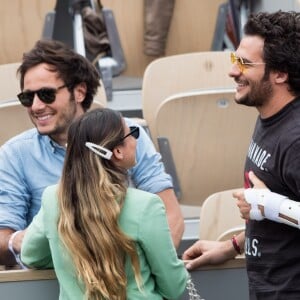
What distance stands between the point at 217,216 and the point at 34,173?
0.72 m

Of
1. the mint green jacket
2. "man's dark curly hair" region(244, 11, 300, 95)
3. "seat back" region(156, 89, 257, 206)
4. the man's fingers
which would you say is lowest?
"seat back" region(156, 89, 257, 206)

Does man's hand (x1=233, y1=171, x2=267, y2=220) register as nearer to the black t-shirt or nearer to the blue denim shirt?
the black t-shirt

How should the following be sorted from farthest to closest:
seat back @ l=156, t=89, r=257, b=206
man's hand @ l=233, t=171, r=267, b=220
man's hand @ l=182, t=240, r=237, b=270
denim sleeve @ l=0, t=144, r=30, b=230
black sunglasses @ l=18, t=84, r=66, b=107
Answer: seat back @ l=156, t=89, r=257, b=206 → black sunglasses @ l=18, t=84, r=66, b=107 → denim sleeve @ l=0, t=144, r=30, b=230 → man's hand @ l=182, t=240, r=237, b=270 → man's hand @ l=233, t=171, r=267, b=220

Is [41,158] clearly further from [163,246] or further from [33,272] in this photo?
[163,246]

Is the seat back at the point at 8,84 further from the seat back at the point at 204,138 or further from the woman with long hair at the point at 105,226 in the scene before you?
the woman with long hair at the point at 105,226

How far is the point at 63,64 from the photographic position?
141 inches

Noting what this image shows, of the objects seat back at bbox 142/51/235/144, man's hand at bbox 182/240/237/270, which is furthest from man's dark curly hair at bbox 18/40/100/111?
seat back at bbox 142/51/235/144

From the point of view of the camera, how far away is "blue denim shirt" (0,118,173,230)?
3.40m

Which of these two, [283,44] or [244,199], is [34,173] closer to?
[244,199]

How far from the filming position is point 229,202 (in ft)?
12.2

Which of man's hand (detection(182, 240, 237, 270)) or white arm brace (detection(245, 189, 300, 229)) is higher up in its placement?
white arm brace (detection(245, 189, 300, 229))

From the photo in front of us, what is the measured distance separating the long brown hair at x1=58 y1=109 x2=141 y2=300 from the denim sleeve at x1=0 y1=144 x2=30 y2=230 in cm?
68

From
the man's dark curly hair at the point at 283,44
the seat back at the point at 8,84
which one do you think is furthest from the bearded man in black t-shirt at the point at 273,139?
the seat back at the point at 8,84

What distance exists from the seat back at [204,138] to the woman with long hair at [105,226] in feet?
5.46
